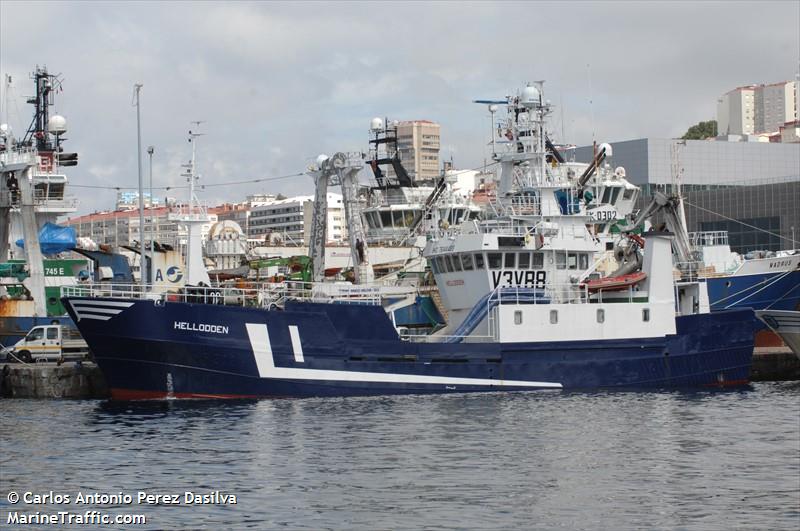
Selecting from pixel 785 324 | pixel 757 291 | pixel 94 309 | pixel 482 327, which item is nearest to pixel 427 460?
pixel 482 327

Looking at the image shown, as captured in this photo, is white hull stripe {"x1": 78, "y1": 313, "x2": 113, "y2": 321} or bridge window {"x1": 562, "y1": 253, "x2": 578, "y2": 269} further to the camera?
bridge window {"x1": 562, "y1": 253, "x2": 578, "y2": 269}

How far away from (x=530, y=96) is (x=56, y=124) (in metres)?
24.3

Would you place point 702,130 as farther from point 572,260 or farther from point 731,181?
point 572,260

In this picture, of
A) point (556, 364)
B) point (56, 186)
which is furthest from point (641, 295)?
point (56, 186)

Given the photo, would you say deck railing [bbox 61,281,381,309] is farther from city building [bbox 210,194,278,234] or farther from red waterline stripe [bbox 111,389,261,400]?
city building [bbox 210,194,278,234]

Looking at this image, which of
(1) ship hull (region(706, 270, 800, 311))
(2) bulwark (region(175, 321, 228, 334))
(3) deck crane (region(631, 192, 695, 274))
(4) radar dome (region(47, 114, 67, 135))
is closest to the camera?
(2) bulwark (region(175, 321, 228, 334))

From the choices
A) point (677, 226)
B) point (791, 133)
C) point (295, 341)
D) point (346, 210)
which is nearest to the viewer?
point (295, 341)

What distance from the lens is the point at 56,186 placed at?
54844 millimetres

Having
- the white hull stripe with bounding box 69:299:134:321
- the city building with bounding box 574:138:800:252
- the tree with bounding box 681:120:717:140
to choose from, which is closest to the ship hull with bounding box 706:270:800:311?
the white hull stripe with bounding box 69:299:134:321

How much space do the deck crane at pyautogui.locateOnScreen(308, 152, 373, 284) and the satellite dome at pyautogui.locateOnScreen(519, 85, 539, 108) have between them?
9.88m

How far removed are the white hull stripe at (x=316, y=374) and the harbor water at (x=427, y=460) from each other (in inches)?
A: 28.5

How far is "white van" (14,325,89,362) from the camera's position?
140 ft

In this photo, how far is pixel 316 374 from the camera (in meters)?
35.4

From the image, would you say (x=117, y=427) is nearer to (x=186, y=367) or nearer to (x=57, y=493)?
(x=186, y=367)
